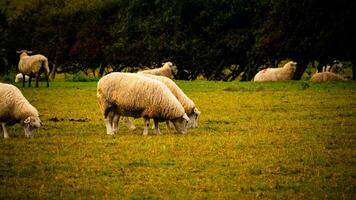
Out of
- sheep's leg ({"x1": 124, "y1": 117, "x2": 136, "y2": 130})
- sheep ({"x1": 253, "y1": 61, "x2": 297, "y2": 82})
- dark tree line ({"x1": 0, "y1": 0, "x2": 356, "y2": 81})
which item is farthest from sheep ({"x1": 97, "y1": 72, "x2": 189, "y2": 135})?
sheep ({"x1": 253, "y1": 61, "x2": 297, "y2": 82})

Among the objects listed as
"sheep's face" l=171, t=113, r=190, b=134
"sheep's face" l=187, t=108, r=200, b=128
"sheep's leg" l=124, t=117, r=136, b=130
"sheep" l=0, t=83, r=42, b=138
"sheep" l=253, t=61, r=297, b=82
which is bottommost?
"sheep" l=253, t=61, r=297, b=82

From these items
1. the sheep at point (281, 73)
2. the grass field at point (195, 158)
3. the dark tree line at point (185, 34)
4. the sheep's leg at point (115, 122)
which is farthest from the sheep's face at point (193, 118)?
the sheep at point (281, 73)

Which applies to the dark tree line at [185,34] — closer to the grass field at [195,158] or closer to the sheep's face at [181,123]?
the grass field at [195,158]

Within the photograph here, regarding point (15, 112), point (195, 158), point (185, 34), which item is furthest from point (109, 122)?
point (185, 34)

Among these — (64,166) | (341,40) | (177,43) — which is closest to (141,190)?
(64,166)

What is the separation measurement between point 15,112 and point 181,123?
3.98m

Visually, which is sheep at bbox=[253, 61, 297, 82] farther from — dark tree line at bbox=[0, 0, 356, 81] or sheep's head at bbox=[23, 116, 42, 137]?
sheep's head at bbox=[23, 116, 42, 137]

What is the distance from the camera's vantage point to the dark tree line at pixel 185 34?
4172 cm

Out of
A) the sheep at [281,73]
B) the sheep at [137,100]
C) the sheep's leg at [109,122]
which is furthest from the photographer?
the sheep at [281,73]

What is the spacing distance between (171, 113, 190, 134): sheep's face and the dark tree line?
2343 cm

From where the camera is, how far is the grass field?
10.9 meters

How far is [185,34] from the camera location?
170 feet

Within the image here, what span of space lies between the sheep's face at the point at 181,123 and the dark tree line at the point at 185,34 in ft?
76.9

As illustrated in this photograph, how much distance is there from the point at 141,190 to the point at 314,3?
105 feet
